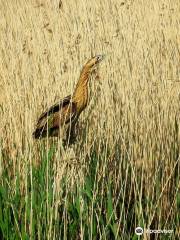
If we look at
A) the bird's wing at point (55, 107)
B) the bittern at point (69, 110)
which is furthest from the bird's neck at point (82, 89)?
the bird's wing at point (55, 107)

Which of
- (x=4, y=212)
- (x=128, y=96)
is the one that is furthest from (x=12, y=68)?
(x=4, y=212)

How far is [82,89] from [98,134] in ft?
1.07

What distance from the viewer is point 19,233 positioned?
2232 millimetres

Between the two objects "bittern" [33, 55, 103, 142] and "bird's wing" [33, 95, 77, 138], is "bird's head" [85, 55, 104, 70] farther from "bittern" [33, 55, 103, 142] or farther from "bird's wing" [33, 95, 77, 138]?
"bird's wing" [33, 95, 77, 138]

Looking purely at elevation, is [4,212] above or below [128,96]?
below

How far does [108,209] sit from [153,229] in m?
0.43

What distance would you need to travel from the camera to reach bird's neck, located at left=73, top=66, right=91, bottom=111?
2990 millimetres

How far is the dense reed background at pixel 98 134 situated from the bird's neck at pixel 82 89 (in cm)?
8

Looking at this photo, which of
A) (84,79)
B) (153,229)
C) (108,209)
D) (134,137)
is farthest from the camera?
(134,137)

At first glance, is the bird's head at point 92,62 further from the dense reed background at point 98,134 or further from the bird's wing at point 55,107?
the bird's wing at point 55,107

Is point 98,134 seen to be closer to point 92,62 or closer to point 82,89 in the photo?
point 82,89

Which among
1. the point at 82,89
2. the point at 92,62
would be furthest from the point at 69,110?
the point at 92,62

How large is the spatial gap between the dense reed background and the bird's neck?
8 cm

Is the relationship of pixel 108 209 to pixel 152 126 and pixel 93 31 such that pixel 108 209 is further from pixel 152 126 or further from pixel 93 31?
pixel 93 31
